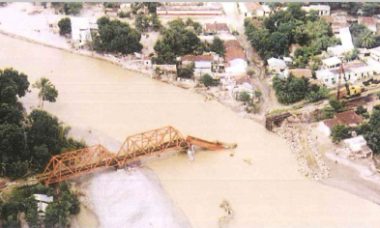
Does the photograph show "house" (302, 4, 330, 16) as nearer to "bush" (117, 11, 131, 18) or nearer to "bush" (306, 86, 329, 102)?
"bush" (306, 86, 329, 102)

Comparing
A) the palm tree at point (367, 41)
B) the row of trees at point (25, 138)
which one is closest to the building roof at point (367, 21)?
the palm tree at point (367, 41)

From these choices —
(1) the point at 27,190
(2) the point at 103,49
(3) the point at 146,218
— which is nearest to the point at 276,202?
(3) the point at 146,218

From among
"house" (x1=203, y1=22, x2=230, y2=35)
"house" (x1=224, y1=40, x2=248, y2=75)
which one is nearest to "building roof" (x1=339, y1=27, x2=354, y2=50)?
"house" (x1=224, y1=40, x2=248, y2=75)

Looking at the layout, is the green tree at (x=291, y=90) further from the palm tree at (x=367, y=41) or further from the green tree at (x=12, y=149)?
the green tree at (x=12, y=149)

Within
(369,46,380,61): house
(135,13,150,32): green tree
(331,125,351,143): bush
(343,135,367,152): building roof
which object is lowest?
(343,135,367,152): building roof

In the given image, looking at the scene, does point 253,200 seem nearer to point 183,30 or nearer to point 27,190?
point 27,190
